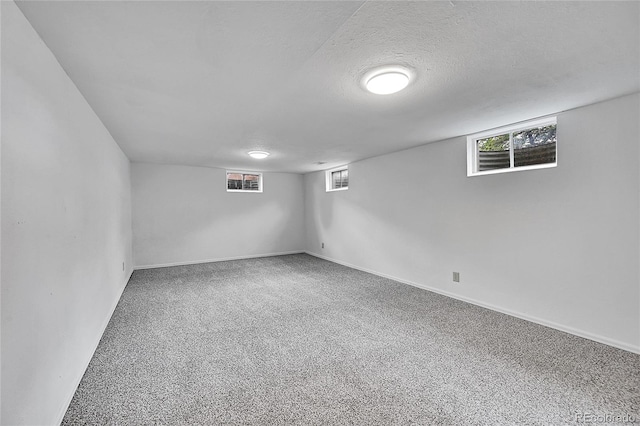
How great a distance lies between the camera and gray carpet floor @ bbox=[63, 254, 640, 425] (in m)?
1.66

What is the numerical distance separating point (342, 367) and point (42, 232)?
209cm

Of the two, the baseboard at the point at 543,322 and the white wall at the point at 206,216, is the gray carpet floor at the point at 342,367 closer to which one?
the baseboard at the point at 543,322

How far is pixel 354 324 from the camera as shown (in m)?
2.91

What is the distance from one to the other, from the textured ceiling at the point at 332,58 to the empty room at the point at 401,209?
0.05 feet

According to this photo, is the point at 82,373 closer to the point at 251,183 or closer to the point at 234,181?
the point at 234,181

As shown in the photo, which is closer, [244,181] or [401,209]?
[401,209]

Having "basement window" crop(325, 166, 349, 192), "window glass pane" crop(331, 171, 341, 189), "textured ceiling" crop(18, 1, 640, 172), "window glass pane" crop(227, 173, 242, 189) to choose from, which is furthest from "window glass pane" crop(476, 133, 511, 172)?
"window glass pane" crop(227, 173, 242, 189)

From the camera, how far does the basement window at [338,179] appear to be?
20.0ft

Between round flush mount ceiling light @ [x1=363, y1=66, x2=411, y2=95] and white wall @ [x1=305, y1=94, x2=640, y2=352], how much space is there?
1952 millimetres

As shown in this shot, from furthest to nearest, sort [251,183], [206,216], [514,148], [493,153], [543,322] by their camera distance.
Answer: [251,183]
[206,216]
[493,153]
[514,148]
[543,322]

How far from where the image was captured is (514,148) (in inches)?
125

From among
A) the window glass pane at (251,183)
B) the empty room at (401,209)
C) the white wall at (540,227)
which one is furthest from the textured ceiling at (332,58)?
the window glass pane at (251,183)

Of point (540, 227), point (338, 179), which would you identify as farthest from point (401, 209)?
point (338, 179)

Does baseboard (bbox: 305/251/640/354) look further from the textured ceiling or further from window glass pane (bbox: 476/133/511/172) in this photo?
the textured ceiling
